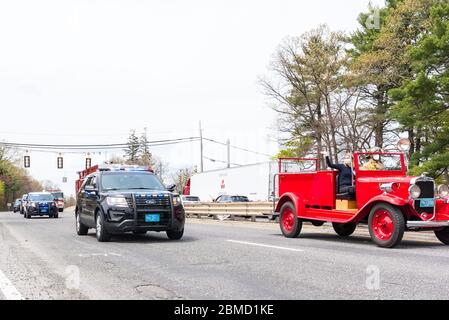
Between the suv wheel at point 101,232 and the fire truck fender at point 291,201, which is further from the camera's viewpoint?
the fire truck fender at point 291,201

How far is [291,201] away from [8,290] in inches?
325

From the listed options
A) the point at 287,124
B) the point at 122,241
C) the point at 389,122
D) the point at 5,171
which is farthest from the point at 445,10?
the point at 5,171

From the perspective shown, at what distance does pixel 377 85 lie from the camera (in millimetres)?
41688

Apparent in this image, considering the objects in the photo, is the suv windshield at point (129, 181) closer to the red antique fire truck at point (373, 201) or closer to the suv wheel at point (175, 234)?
the suv wheel at point (175, 234)

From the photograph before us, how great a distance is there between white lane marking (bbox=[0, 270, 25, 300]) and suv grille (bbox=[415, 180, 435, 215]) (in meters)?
7.66

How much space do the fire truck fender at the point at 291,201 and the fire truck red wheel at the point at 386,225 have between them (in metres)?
2.26

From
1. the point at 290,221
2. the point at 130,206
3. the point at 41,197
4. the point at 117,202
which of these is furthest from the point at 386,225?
the point at 41,197

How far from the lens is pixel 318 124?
44562 millimetres

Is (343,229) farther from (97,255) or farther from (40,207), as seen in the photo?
(40,207)

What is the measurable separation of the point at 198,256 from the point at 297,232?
14.3 feet

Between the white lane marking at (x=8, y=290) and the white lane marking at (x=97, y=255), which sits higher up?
the white lane marking at (x=8, y=290)

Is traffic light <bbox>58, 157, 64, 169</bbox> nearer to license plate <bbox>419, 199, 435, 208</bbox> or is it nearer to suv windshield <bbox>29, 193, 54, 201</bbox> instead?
suv windshield <bbox>29, 193, 54, 201</bbox>

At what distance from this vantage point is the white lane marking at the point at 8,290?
6.22 metres

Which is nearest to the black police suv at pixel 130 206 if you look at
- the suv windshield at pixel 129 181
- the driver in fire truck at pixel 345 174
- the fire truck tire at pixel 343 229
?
the suv windshield at pixel 129 181
